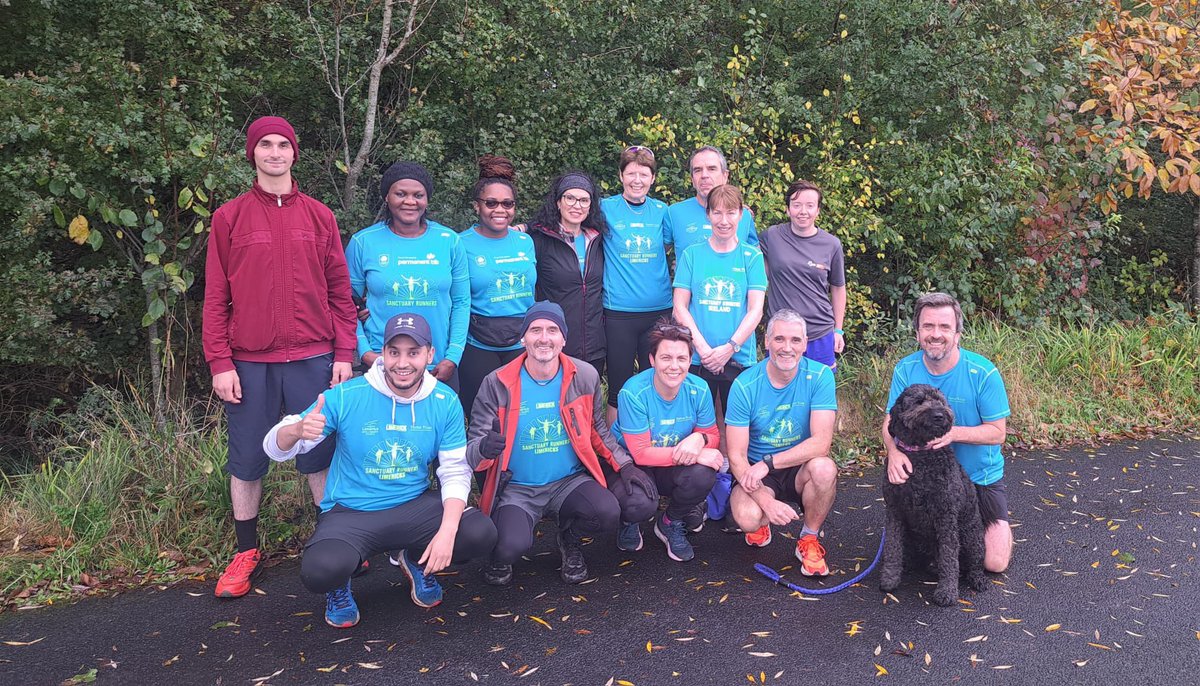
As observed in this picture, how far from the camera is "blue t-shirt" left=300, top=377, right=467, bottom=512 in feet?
13.3

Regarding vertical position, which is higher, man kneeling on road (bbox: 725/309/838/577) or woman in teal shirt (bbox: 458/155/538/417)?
woman in teal shirt (bbox: 458/155/538/417)

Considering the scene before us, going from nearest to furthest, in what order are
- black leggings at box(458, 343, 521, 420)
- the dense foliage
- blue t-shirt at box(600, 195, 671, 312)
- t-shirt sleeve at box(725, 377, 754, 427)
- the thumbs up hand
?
1. the thumbs up hand
2. t-shirt sleeve at box(725, 377, 754, 427)
3. black leggings at box(458, 343, 521, 420)
4. blue t-shirt at box(600, 195, 671, 312)
5. the dense foliage

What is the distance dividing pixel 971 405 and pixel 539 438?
2280mm

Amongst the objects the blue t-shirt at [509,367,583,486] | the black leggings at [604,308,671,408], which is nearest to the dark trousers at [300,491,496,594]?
the blue t-shirt at [509,367,583,486]

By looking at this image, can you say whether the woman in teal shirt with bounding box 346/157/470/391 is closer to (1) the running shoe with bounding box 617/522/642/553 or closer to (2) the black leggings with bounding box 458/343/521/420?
(2) the black leggings with bounding box 458/343/521/420

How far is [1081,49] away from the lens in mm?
8500

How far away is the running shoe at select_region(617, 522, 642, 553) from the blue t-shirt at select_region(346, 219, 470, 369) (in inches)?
54.7

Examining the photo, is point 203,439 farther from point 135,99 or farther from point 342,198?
Answer: point 342,198

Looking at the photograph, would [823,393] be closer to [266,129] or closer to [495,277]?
[495,277]

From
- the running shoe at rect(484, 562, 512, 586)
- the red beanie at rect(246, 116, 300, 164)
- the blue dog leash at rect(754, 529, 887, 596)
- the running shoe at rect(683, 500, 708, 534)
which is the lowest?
the blue dog leash at rect(754, 529, 887, 596)

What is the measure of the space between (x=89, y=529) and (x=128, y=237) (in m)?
2.54

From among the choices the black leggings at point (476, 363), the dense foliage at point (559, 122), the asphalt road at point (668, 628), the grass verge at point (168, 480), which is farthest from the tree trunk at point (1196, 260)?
the black leggings at point (476, 363)

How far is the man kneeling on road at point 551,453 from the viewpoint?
4.37 metres

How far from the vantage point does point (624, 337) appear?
5559 mm
